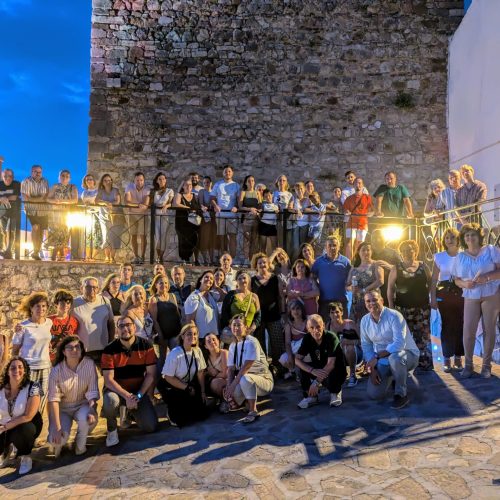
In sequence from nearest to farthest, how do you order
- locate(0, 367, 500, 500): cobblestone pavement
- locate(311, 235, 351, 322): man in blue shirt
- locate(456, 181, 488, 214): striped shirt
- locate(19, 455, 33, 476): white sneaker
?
1. locate(0, 367, 500, 500): cobblestone pavement
2. locate(19, 455, 33, 476): white sneaker
3. locate(311, 235, 351, 322): man in blue shirt
4. locate(456, 181, 488, 214): striped shirt

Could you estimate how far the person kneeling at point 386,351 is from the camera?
4168mm

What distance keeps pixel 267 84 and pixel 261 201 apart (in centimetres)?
320

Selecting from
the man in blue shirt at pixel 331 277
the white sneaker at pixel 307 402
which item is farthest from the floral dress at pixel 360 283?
the white sneaker at pixel 307 402

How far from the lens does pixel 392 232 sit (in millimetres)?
7164

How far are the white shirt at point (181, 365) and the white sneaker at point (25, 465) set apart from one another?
1185 millimetres

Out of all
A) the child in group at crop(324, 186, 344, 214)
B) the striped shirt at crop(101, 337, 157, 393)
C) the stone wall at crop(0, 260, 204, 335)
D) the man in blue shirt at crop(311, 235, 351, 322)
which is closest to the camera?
the striped shirt at crop(101, 337, 157, 393)

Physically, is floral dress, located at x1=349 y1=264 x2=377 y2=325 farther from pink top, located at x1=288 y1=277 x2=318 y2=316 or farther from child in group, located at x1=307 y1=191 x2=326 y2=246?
child in group, located at x1=307 y1=191 x2=326 y2=246

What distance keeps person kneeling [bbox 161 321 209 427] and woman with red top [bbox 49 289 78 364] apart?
0.93m

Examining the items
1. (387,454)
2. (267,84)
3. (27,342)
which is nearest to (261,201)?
(267,84)

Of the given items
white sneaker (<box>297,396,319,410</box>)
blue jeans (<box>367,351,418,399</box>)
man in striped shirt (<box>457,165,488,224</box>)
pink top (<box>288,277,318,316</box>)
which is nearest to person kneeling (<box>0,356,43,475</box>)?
white sneaker (<box>297,396,319,410</box>)

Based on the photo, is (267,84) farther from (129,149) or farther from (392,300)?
(392,300)

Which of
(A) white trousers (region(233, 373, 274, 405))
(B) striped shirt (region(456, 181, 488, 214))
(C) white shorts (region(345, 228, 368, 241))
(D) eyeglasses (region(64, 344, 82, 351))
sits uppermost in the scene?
(B) striped shirt (region(456, 181, 488, 214))

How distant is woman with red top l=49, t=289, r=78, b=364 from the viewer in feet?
14.5

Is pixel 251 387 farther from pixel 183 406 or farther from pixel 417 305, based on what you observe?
pixel 417 305
